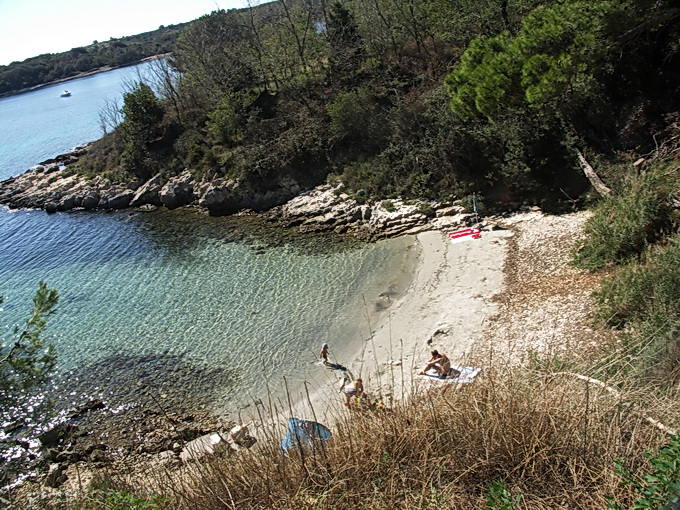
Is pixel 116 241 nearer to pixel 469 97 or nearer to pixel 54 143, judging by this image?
pixel 469 97

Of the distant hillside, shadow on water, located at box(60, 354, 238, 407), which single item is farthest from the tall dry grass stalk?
the distant hillside

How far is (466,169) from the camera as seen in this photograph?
952 inches

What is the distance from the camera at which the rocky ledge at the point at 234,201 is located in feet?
77.0

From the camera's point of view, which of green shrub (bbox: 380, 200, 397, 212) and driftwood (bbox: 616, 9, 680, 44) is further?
green shrub (bbox: 380, 200, 397, 212)

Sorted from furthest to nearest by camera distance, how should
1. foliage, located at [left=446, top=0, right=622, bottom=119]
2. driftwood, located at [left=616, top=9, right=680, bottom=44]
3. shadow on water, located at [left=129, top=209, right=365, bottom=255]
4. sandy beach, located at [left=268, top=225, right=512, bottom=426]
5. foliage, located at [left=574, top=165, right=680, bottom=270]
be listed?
1. shadow on water, located at [left=129, top=209, right=365, bottom=255]
2. foliage, located at [left=446, top=0, right=622, bottom=119]
3. driftwood, located at [left=616, top=9, right=680, bottom=44]
4. foliage, located at [left=574, top=165, right=680, bottom=270]
5. sandy beach, located at [left=268, top=225, right=512, bottom=426]

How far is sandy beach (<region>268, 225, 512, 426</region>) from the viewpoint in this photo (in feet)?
45.6

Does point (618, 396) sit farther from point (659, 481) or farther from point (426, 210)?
point (426, 210)

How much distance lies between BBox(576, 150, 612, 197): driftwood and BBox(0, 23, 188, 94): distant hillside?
11751 centimetres

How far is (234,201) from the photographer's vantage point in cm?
3042

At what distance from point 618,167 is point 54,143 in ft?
202

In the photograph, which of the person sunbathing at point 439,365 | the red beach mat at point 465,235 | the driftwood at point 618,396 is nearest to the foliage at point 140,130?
the red beach mat at point 465,235

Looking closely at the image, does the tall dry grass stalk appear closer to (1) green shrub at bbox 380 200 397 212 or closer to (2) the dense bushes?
(2) the dense bushes

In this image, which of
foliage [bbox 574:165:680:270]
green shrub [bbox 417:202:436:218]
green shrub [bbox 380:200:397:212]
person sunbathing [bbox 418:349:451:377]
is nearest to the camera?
person sunbathing [bbox 418:349:451:377]

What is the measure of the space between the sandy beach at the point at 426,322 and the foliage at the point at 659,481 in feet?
26.7
